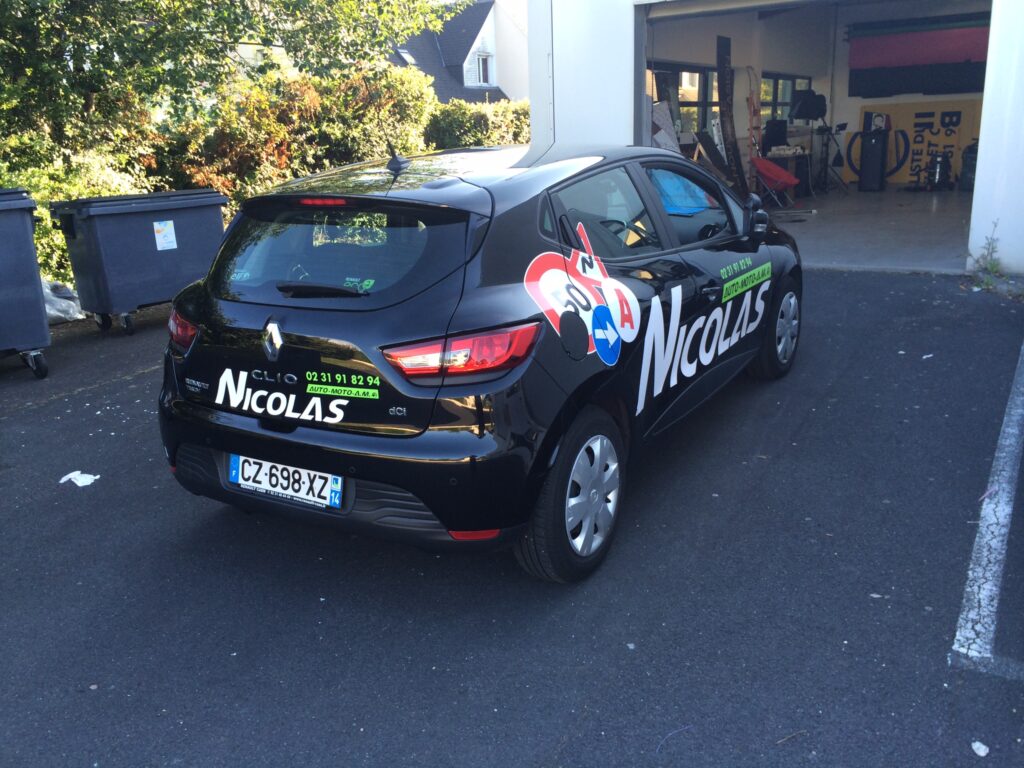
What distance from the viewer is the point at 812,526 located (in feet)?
12.7

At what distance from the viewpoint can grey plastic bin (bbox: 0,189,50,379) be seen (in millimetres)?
6395

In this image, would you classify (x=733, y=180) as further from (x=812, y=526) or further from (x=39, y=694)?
(x=39, y=694)

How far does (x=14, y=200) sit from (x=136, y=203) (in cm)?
140

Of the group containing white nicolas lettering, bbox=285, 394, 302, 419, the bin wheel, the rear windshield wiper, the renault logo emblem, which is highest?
the rear windshield wiper

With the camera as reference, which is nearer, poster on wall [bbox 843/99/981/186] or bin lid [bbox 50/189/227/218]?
bin lid [bbox 50/189/227/218]

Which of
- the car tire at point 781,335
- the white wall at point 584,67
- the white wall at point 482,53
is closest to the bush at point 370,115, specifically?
the white wall at point 584,67

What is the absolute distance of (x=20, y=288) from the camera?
651cm

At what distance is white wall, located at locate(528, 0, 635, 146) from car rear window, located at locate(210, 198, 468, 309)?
294 inches

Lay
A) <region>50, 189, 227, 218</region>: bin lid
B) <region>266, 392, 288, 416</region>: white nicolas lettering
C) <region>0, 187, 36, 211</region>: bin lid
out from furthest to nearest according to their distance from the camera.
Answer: <region>50, 189, 227, 218</region>: bin lid < <region>0, 187, 36, 211</region>: bin lid < <region>266, 392, 288, 416</region>: white nicolas lettering

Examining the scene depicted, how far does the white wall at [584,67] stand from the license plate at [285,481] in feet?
26.1

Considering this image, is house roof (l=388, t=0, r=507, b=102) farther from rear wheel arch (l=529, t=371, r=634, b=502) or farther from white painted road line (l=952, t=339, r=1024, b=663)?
→ rear wheel arch (l=529, t=371, r=634, b=502)

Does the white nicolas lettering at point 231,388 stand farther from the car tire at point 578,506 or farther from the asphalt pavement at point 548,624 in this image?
the car tire at point 578,506

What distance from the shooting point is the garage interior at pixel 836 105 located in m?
14.4

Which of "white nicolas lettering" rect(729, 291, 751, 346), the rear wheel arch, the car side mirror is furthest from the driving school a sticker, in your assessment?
the car side mirror
